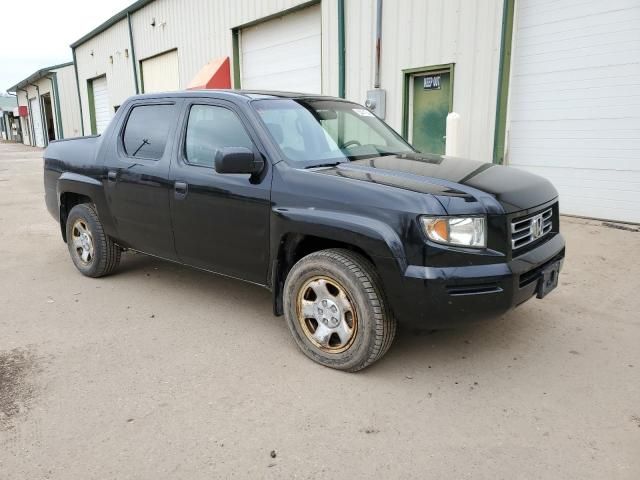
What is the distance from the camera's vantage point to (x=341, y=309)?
10.6 feet

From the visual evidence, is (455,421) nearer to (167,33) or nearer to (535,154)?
(535,154)

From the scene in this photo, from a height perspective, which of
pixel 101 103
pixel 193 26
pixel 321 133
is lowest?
pixel 321 133

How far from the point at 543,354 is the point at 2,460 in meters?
3.24

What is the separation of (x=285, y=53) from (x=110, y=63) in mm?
12372

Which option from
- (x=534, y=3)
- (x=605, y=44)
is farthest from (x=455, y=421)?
(x=534, y=3)

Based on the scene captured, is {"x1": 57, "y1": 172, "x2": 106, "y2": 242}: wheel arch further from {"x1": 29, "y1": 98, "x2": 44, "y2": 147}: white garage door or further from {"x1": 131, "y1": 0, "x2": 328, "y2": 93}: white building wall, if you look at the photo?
{"x1": 29, "y1": 98, "x2": 44, "y2": 147}: white garage door

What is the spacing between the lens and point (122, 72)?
20234 millimetres

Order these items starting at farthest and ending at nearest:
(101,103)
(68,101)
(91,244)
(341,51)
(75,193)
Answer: (68,101)
(101,103)
(341,51)
(75,193)
(91,244)

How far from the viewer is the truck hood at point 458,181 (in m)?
2.97

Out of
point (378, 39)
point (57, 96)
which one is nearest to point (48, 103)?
point (57, 96)

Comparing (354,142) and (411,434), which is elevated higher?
(354,142)

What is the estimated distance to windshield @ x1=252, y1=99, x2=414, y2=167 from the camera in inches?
145

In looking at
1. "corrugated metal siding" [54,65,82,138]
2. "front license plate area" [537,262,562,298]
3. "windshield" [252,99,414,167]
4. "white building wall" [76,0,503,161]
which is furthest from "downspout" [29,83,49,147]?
"front license plate area" [537,262,562,298]

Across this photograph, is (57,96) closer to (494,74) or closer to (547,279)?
(494,74)
